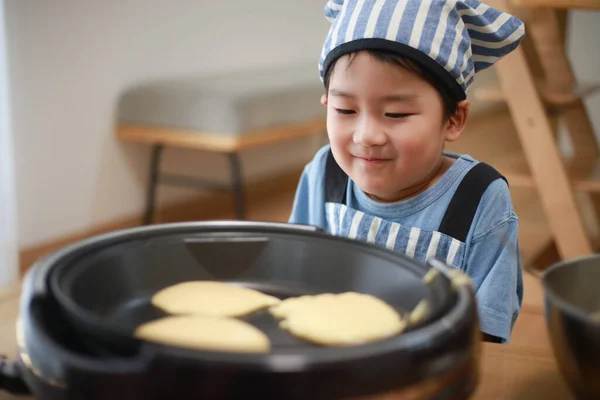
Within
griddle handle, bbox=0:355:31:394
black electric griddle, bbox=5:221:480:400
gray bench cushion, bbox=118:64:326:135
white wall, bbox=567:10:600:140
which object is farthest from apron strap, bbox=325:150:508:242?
white wall, bbox=567:10:600:140

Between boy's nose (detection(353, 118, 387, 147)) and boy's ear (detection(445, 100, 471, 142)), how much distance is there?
131mm

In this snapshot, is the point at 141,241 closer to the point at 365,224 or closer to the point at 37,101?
the point at 365,224

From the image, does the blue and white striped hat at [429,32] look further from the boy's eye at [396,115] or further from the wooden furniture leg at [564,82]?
the wooden furniture leg at [564,82]

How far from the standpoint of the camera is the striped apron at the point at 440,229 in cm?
87

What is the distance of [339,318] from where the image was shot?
53 cm

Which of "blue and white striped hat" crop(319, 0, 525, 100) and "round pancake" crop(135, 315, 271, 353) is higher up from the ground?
"blue and white striped hat" crop(319, 0, 525, 100)

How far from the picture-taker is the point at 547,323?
0.48 meters

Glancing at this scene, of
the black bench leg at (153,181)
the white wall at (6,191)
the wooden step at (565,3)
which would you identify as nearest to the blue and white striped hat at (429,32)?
the wooden step at (565,3)

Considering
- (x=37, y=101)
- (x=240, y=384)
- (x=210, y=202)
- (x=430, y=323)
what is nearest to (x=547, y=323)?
(x=430, y=323)

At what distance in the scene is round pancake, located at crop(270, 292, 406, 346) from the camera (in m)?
0.50

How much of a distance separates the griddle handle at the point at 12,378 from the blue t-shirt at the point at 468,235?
0.45m

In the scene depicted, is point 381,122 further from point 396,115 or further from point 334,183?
point 334,183

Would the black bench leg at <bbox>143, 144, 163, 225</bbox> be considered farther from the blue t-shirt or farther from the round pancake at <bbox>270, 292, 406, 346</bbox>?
the round pancake at <bbox>270, 292, 406, 346</bbox>

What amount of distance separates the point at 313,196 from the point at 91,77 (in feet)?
4.95
